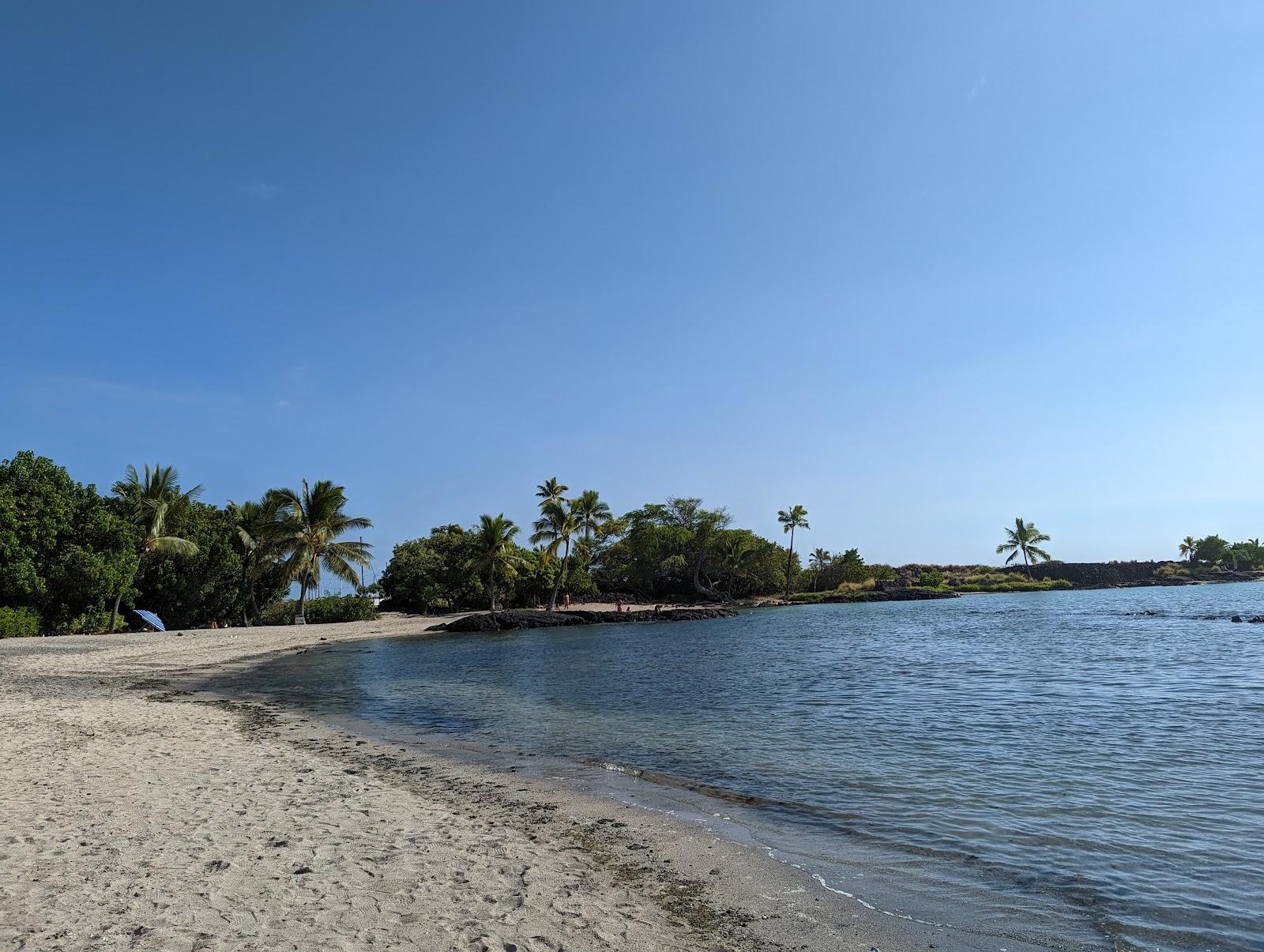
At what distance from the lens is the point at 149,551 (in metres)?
41.9

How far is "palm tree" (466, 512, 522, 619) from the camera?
56125 mm

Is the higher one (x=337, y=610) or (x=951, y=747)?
(x=337, y=610)

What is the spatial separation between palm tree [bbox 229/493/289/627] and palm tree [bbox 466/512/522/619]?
1420 centimetres

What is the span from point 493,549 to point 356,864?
51.0m

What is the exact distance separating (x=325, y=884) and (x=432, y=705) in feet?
42.2

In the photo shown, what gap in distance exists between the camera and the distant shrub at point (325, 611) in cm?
5472

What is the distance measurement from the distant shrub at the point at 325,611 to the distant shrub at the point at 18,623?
19.1m

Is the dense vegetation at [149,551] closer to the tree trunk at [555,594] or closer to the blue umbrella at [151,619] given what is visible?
the blue umbrella at [151,619]

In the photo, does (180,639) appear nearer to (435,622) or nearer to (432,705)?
(435,622)

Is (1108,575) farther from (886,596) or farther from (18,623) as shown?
(18,623)

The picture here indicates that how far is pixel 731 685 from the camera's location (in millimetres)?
21297

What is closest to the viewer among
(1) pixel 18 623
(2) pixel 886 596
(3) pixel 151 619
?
A: (1) pixel 18 623

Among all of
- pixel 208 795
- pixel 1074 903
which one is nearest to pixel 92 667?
pixel 208 795

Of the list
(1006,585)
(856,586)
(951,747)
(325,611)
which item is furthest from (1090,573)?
(951,747)
